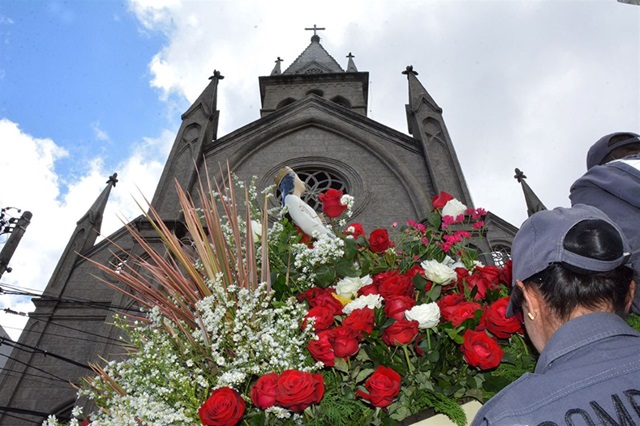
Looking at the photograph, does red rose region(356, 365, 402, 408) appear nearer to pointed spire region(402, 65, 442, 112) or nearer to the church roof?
pointed spire region(402, 65, 442, 112)

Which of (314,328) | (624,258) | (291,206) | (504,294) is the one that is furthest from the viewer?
(291,206)

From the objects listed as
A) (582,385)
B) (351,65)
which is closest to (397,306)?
(582,385)

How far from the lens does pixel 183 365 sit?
1.92 meters

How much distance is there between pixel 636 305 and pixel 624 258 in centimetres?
53

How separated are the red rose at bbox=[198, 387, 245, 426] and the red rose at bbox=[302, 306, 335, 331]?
45 centimetres

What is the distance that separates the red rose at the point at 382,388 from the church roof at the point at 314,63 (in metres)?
24.7

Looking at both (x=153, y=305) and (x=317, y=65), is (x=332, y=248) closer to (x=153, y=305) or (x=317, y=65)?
(x=153, y=305)

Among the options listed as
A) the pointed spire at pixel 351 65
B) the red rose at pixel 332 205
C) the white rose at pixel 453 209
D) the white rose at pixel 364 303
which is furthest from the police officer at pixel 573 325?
the pointed spire at pixel 351 65

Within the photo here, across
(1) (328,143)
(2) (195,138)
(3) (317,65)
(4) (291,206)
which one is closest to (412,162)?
(1) (328,143)

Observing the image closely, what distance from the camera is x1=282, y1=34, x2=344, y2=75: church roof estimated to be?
85.1 ft

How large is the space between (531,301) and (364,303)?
0.72m

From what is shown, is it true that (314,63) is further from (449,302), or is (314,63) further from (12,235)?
(449,302)

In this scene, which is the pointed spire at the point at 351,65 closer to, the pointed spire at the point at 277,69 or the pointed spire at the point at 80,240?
the pointed spire at the point at 277,69

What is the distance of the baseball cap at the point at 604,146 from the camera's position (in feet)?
7.69
